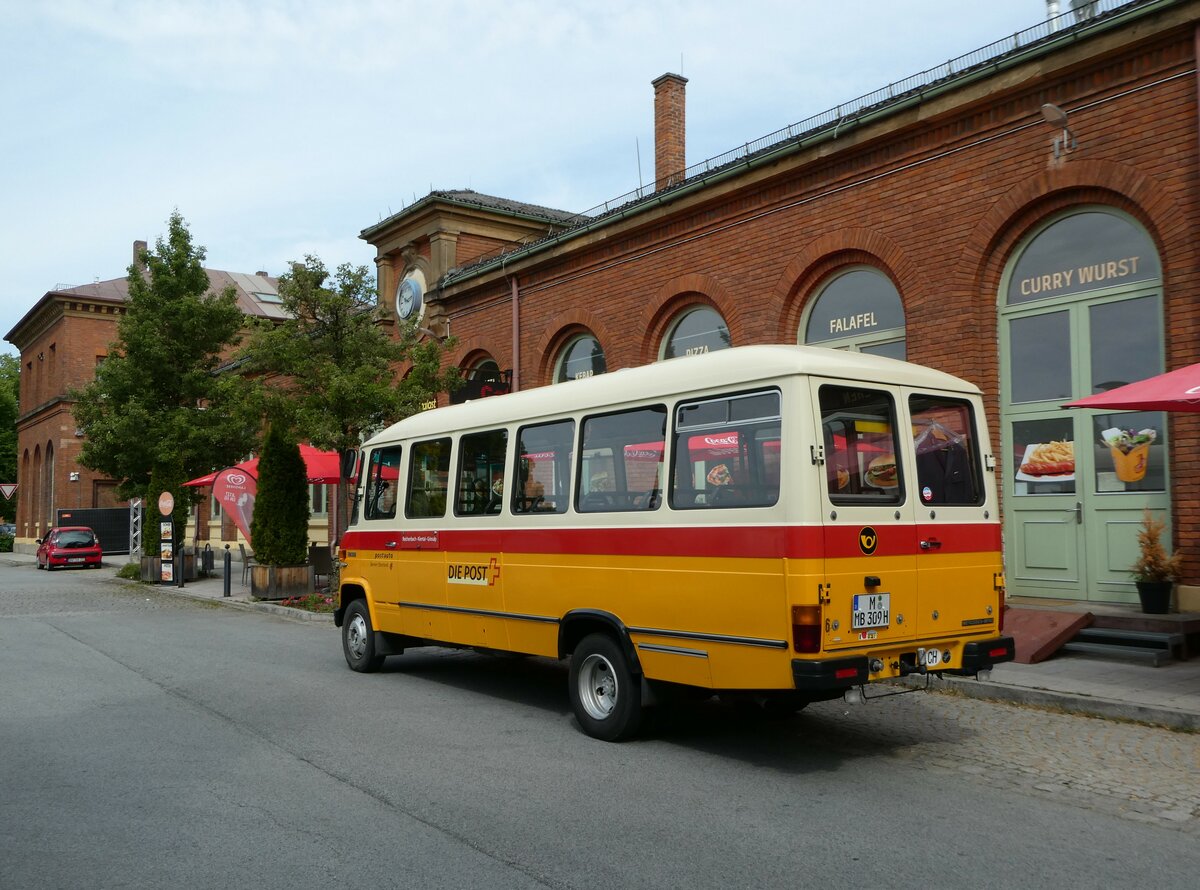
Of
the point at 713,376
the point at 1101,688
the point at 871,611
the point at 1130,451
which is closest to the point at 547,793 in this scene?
the point at 871,611

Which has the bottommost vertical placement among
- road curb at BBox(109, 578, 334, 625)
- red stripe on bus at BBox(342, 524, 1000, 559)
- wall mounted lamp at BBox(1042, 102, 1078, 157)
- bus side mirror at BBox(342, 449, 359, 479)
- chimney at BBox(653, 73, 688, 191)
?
road curb at BBox(109, 578, 334, 625)

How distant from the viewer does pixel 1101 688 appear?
854 cm

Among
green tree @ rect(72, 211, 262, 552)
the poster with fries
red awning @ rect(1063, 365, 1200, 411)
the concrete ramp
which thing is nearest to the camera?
red awning @ rect(1063, 365, 1200, 411)

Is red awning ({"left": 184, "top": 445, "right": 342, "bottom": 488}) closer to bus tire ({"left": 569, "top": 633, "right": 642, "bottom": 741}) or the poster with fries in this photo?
the poster with fries

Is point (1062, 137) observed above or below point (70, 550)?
above

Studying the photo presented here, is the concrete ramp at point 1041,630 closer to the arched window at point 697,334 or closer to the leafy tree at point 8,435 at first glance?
the arched window at point 697,334

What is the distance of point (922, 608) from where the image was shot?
6.61 meters

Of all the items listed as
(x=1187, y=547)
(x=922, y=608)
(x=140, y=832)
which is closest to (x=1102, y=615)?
(x=1187, y=547)

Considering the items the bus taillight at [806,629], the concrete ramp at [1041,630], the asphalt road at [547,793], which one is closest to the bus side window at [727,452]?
the bus taillight at [806,629]

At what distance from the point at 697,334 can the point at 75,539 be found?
26.7m

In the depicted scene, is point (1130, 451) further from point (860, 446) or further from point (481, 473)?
point (481, 473)

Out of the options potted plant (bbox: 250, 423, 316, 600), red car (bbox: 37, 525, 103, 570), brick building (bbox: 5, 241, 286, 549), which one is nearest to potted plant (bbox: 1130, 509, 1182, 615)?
potted plant (bbox: 250, 423, 316, 600)

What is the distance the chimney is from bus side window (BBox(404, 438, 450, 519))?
38.7 feet

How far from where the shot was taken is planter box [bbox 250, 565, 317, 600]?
19.7 m
